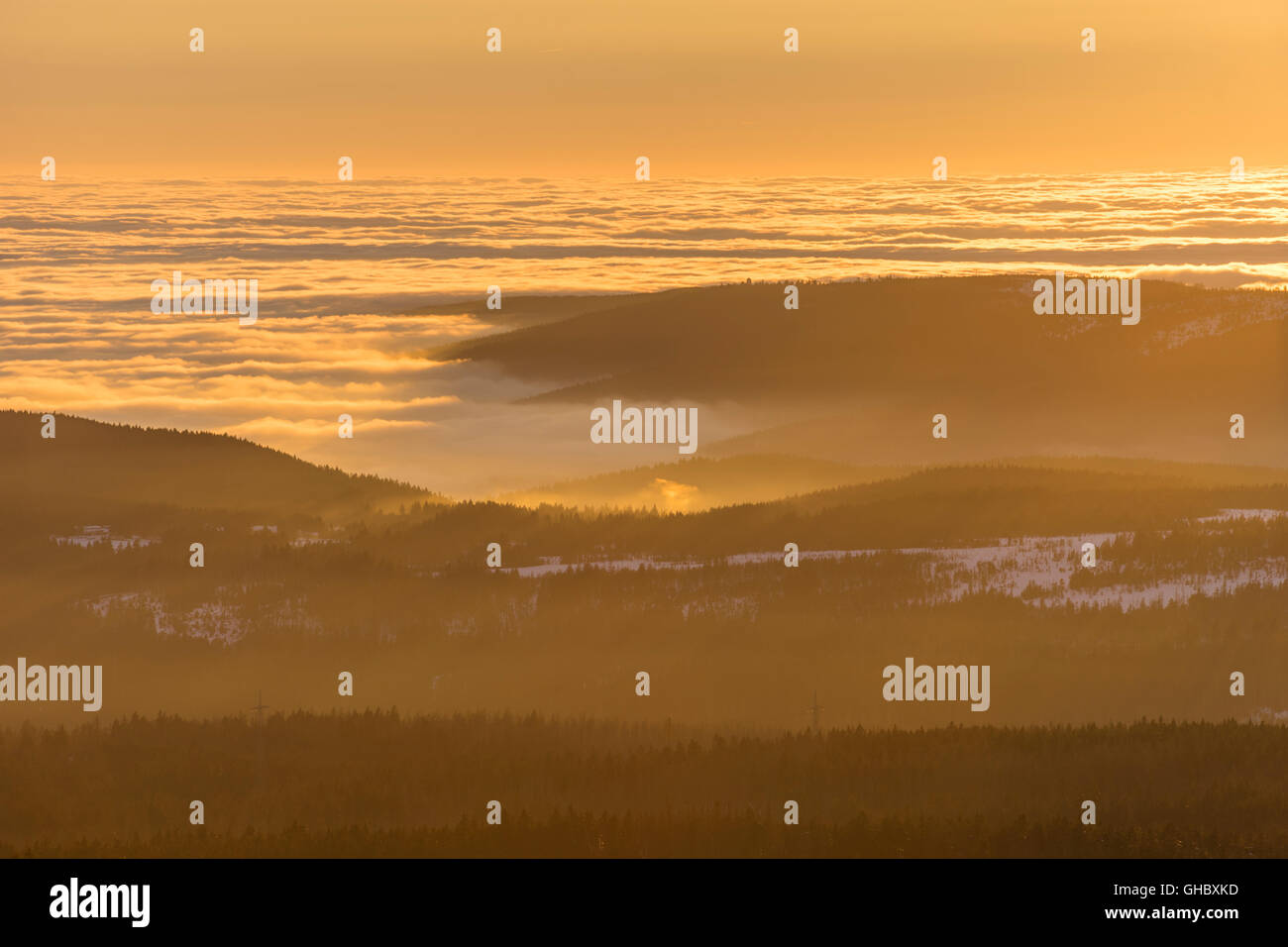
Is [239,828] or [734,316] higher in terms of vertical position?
[734,316]

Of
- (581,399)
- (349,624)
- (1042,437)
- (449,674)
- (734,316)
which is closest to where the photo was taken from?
(449,674)

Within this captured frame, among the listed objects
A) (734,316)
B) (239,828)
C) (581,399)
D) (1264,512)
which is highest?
(734,316)

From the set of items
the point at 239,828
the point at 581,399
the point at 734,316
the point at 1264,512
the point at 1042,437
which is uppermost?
the point at 734,316

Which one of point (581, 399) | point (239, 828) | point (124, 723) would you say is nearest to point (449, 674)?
point (124, 723)

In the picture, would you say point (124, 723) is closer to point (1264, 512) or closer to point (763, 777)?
point (763, 777)

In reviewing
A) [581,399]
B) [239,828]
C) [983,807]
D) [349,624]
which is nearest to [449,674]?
[349,624]

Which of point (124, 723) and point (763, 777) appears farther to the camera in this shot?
point (124, 723)

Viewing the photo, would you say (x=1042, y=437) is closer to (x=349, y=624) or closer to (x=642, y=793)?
(x=349, y=624)

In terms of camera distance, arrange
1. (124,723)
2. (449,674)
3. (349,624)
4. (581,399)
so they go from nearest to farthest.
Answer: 1. (124,723)
2. (449,674)
3. (349,624)
4. (581,399)

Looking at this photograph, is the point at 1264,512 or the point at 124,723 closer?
the point at 124,723
